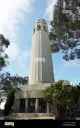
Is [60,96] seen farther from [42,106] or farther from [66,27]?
[66,27]

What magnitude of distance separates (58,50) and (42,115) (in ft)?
103

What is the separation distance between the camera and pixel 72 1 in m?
26.1

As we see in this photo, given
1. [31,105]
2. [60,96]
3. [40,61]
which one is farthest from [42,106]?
[40,61]

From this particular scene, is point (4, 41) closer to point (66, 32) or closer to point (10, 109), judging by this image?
point (66, 32)

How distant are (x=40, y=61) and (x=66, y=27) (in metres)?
44.7

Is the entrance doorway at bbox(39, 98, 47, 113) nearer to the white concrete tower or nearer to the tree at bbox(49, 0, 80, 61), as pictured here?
the white concrete tower

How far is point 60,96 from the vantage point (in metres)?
50.7

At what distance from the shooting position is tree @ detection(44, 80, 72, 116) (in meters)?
50.5

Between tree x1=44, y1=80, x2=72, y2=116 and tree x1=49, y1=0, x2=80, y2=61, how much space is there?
2330 cm

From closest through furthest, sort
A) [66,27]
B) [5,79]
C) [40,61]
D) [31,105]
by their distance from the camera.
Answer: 1. [66,27]
2. [5,79]
3. [31,105]
4. [40,61]

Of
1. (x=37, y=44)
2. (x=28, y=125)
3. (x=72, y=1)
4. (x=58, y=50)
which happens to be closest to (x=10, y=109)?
(x=37, y=44)

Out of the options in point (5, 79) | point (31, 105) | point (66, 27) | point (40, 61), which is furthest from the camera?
point (40, 61)

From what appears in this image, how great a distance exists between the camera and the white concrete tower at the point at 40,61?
229 ft

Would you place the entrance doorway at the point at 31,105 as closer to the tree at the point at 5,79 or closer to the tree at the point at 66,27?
the tree at the point at 5,79
